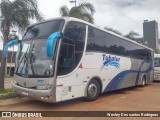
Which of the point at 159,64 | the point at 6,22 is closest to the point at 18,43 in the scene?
A: the point at 6,22

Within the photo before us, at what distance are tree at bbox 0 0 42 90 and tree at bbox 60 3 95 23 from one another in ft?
18.4

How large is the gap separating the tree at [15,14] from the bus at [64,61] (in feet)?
8.21

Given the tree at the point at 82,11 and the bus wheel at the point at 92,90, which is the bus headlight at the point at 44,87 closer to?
the bus wheel at the point at 92,90

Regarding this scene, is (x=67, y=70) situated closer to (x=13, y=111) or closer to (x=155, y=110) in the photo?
(x=13, y=111)

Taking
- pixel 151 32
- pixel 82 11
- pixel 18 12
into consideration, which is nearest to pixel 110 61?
pixel 18 12

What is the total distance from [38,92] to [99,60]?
3.64 metres

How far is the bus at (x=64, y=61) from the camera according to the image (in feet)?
25.1

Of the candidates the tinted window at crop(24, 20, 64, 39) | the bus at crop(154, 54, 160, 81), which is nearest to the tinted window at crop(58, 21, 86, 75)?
the tinted window at crop(24, 20, 64, 39)

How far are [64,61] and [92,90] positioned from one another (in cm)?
238

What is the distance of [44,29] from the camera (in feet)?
28.5

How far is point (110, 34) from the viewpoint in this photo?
1129 centimetres

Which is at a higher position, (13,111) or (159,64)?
(159,64)

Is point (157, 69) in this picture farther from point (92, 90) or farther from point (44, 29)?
point (44, 29)

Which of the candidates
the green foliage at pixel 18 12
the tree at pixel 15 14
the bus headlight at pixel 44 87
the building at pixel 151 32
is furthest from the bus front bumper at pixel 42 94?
the building at pixel 151 32
